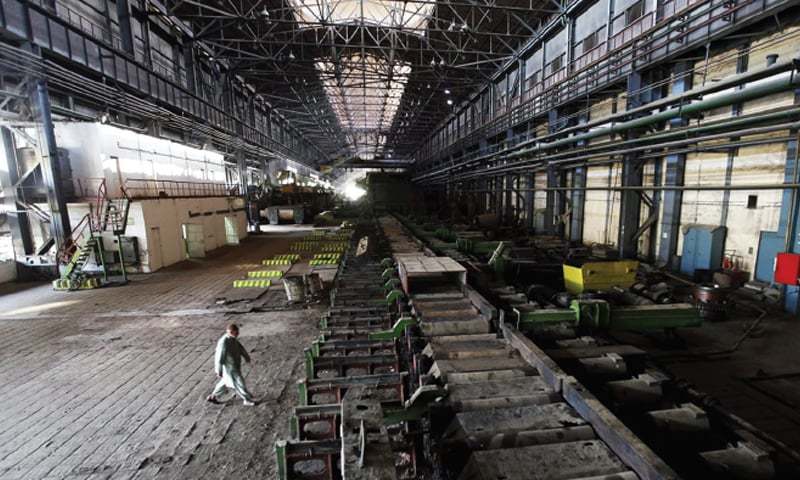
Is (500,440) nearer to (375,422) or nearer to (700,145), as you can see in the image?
(375,422)

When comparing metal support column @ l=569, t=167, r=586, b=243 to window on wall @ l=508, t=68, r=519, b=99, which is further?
window on wall @ l=508, t=68, r=519, b=99

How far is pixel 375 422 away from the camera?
6.55 feet

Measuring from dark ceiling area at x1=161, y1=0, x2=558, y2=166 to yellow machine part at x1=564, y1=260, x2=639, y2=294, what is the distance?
11.8 metres

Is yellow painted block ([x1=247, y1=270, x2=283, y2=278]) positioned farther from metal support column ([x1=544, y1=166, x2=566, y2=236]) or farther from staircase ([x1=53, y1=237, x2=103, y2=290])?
metal support column ([x1=544, y1=166, x2=566, y2=236])

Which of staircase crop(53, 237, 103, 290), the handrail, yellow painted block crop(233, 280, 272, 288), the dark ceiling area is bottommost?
yellow painted block crop(233, 280, 272, 288)

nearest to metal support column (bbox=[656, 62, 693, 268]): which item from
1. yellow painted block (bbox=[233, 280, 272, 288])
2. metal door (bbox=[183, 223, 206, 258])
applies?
yellow painted block (bbox=[233, 280, 272, 288])

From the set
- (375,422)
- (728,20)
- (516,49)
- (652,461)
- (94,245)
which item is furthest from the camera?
(516,49)

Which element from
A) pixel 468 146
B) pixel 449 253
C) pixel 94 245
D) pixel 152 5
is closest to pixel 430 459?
pixel 449 253

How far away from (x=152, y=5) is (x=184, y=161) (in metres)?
7.90

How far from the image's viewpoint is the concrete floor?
3378 millimetres

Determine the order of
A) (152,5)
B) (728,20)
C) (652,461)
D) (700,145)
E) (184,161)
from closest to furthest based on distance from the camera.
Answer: (652,461)
(728,20)
(700,145)
(152,5)
(184,161)

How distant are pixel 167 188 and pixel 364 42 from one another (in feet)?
43.6

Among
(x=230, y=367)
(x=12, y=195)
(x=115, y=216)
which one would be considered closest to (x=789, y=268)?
(x=230, y=367)

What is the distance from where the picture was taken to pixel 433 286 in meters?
5.41
